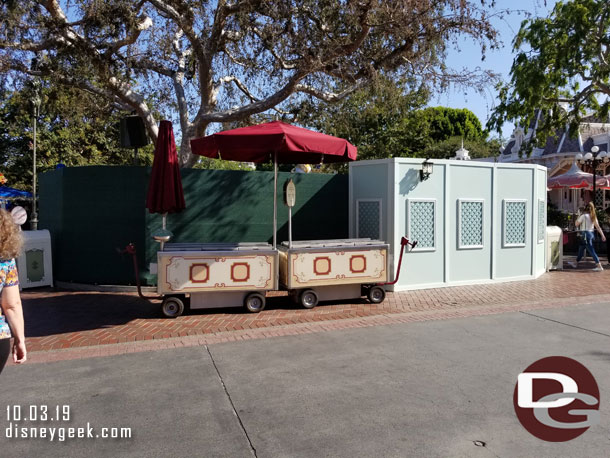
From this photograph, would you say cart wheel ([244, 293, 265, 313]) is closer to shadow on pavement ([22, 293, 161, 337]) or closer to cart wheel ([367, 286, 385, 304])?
shadow on pavement ([22, 293, 161, 337])

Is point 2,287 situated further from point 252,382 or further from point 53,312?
point 53,312

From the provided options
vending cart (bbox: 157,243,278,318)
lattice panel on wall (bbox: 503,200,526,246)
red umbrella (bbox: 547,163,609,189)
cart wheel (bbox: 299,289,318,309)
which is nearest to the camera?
vending cart (bbox: 157,243,278,318)

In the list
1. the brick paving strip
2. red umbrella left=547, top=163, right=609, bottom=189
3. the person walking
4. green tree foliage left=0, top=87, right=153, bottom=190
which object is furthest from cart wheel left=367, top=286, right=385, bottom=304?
green tree foliage left=0, top=87, right=153, bottom=190

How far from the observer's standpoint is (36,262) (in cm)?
963

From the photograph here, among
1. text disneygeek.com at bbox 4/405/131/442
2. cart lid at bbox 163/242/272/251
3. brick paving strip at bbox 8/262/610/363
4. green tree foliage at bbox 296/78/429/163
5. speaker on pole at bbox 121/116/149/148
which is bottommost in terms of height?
text disneygeek.com at bbox 4/405/131/442

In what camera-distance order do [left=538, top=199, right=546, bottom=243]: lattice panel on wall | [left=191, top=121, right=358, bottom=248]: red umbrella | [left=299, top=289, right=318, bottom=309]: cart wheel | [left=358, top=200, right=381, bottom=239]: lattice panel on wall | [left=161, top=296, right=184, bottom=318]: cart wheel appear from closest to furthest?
[left=191, top=121, right=358, bottom=248]: red umbrella
[left=161, top=296, right=184, bottom=318]: cart wheel
[left=299, top=289, right=318, bottom=309]: cart wheel
[left=358, top=200, right=381, bottom=239]: lattice panel on wall
[left=538, top=199, right=546, bottom=243]: lattice panel on wall

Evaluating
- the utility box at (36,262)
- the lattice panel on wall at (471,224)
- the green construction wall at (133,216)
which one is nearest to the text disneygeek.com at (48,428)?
the green construction wall at (133,216)

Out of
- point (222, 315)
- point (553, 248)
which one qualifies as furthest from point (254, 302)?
point (553, 248)

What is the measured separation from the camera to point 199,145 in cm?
747

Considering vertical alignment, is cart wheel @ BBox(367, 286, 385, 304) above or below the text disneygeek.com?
above

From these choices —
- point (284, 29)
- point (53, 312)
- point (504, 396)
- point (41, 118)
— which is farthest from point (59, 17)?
point (41, 118)

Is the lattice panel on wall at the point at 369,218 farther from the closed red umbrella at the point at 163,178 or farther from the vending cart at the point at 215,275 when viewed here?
→ the closed red umbrella at the point at 163,178

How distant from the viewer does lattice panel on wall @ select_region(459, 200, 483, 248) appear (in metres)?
9.80

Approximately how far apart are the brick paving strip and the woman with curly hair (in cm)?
262
